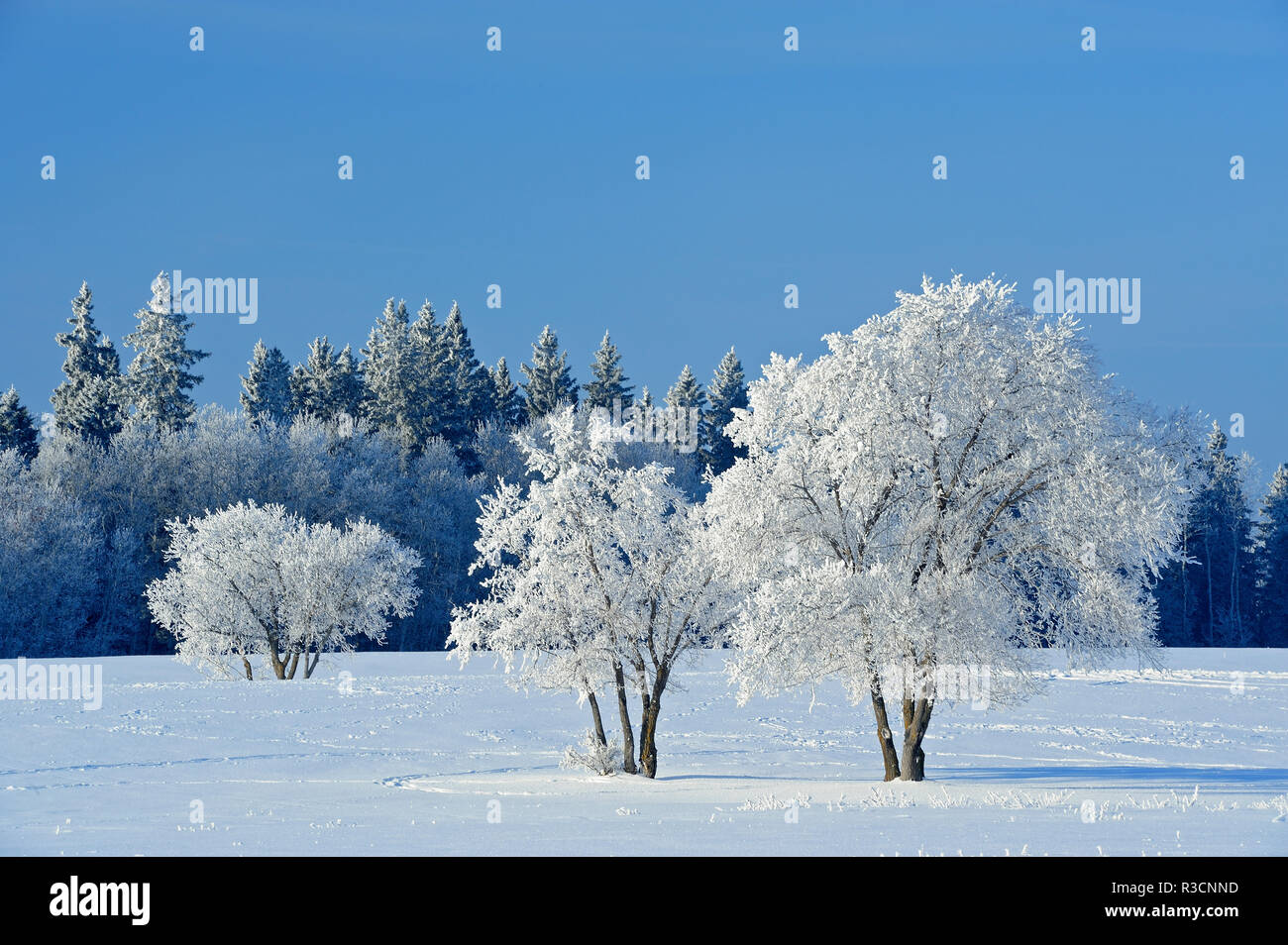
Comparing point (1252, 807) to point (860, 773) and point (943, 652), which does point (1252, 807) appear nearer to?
point (943, 652)

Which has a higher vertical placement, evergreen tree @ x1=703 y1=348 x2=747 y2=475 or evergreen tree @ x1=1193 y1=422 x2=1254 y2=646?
evergreen tree @ x1=703 y1=348 x2=747 y2=475

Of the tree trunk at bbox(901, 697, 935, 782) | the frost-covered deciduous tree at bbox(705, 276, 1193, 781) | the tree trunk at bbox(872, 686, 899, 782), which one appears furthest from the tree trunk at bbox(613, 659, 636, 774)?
the tree trunk at bbox(901, 697, 935, 782)

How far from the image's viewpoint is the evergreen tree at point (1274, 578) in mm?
80062

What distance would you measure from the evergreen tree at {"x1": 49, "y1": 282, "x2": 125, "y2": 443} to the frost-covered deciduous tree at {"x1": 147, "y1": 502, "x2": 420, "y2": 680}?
26.0 metres

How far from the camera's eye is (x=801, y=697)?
43906 millimetres

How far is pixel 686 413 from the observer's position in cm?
9369

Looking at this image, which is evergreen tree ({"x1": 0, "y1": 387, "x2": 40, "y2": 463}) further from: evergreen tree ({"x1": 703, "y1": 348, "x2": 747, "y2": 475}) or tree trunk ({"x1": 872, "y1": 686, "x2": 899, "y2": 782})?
tree trunk ({"x1": 872, "y1": 686, "x2": 899, "y2": 782})

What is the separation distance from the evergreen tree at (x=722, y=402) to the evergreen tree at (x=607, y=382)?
6.76 metres

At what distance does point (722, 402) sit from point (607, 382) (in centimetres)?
932

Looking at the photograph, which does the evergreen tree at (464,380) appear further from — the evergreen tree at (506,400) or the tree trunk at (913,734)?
the tree trunk at (913,734)

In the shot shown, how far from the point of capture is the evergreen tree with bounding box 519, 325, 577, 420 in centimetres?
9294

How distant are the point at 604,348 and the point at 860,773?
70.4 meters
